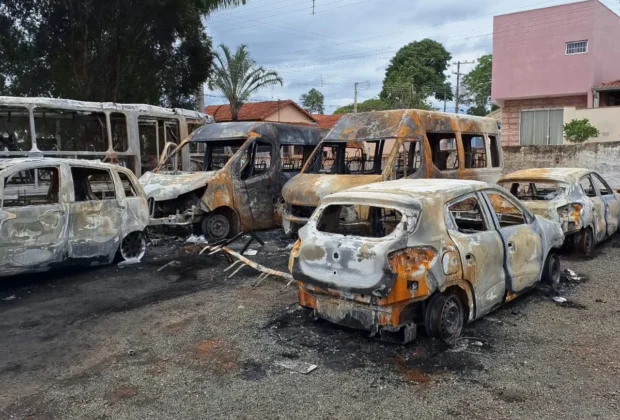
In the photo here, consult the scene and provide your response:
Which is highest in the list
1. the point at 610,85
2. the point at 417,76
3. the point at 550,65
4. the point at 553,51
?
the point at 417,76

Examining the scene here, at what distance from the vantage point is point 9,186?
7559 millimetres

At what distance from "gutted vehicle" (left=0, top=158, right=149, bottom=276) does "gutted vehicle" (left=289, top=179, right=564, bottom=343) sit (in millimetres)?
3721

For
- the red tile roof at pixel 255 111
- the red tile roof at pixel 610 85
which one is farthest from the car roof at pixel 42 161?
the red tile roof at pixel 255 111

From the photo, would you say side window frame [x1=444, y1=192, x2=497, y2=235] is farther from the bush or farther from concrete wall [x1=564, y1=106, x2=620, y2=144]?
concrete wall [x1=564, y1=106, x2=620, y2=144]

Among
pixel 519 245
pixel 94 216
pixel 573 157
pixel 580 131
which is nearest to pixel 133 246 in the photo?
pixel 94 216

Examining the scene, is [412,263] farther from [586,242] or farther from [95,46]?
[95,46]

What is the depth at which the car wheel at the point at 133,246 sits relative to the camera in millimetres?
8340

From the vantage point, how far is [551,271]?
6.49m

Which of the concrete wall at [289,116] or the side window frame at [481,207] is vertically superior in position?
the concrete wall at [289,116]

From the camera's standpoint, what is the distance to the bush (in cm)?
→ 1873

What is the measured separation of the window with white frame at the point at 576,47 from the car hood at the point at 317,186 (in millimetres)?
17764

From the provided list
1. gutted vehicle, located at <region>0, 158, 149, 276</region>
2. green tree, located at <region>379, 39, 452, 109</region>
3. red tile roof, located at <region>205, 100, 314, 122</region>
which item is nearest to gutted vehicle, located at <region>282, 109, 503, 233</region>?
gutted vehicle, located at <region>0, 158, 149, 276</region>

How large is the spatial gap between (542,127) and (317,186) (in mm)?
17909

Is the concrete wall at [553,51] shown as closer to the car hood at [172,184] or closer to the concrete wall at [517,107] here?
the concrete wall at [517,107]
